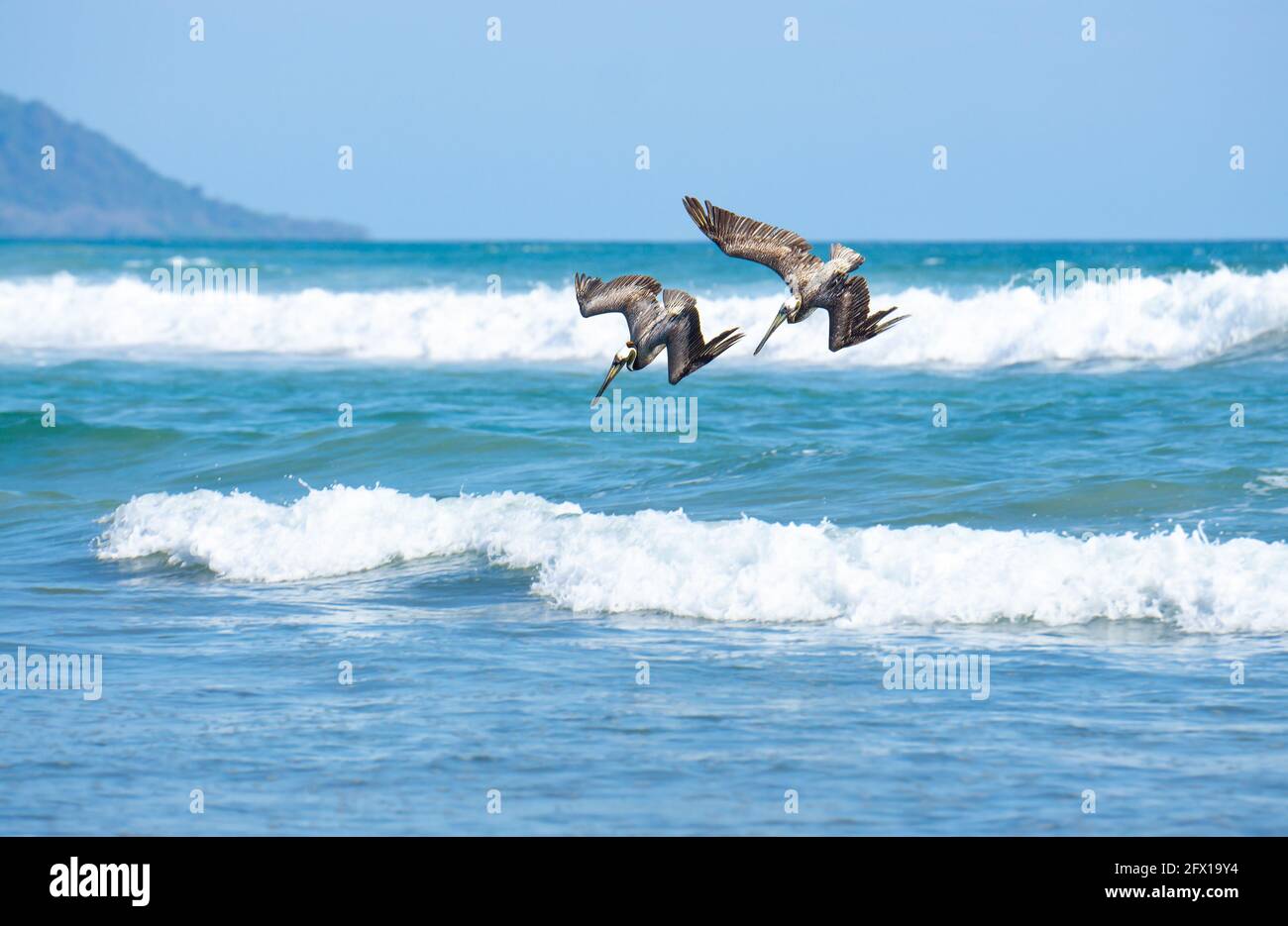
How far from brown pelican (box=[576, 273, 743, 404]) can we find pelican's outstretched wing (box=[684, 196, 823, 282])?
408 millimetres

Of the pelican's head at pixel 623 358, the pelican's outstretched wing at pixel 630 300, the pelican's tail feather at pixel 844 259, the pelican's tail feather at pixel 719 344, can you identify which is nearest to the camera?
the pelican's tail feather at pixel 719 344

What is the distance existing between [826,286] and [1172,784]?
3.44 m

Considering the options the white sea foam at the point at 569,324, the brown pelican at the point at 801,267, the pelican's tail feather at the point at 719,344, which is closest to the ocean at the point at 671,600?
the white sea foam at the point at 569,324

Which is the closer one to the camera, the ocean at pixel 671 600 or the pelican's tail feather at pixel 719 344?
the ocean at pixel 671 600

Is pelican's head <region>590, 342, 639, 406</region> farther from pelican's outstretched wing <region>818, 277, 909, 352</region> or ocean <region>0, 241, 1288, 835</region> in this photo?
ocean <region>0, 241, 1288, 835</region>

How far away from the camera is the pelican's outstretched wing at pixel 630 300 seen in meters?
9.94

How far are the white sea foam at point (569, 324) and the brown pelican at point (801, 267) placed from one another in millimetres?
17709

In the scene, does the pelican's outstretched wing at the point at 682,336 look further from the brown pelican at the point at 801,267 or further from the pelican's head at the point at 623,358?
the brown pelican at the point at 801,267

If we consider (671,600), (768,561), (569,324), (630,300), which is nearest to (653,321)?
(630,300)

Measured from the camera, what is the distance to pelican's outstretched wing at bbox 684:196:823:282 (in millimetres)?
9555
